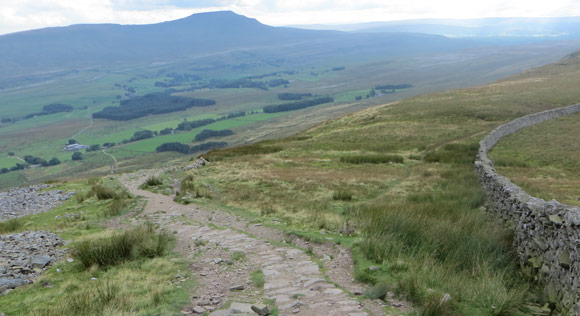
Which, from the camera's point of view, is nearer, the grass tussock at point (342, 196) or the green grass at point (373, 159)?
the grass tussock at point (342, 196)

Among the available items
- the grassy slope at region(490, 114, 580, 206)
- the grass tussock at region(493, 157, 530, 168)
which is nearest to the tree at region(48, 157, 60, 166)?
the grassy slope at region(490, 114, 580, 206)

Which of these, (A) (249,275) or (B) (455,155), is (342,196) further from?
(B) (455,155)

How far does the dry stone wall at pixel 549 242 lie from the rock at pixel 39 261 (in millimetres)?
11443

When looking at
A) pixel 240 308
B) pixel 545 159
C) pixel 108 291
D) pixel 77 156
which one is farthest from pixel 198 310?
pixel 77 156

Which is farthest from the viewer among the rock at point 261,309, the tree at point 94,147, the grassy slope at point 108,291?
the tree at point 94,147

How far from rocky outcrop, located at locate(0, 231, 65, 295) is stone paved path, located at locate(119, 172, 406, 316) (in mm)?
3312

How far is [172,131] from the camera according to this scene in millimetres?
167250

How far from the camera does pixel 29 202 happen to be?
2430cm

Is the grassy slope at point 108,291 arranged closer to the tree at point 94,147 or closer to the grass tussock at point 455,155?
the grass tussock at point 455,155

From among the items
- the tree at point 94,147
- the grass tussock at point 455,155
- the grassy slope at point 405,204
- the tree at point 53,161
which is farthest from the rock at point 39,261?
the tree at point 94,147

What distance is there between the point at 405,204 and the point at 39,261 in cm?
1222

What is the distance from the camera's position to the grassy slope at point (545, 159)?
19891 millimetres

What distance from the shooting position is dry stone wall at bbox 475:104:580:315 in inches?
297

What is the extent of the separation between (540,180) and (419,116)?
131ft
